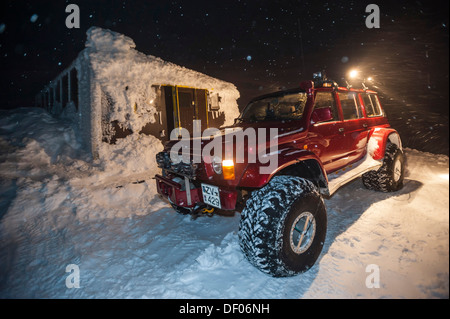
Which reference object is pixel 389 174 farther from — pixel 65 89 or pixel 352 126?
pixel 65 89

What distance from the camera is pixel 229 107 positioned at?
10.3 m

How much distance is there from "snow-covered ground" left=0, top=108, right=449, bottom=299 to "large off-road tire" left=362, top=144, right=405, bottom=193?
17cm

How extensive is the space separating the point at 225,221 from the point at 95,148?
459cm

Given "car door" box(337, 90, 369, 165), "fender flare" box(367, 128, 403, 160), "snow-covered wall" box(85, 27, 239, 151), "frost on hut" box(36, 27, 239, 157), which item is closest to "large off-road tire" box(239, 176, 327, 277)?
"car door" box(337, 90, 369, 165)

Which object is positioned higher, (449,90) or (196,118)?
(196,118)

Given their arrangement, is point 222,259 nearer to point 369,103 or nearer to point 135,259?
point 135,259

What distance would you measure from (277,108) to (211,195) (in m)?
1.83

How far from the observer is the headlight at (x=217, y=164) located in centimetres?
247

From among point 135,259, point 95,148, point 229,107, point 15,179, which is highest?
point 229,107

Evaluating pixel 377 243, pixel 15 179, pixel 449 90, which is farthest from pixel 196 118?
pixel 449 90

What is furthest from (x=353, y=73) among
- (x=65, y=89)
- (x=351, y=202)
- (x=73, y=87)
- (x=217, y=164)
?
(x=65, y=89)

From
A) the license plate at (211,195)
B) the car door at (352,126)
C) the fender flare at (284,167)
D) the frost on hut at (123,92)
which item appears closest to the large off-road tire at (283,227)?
the fender flare at (284,167)

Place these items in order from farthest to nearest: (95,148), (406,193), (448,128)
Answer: (95,148)
(406,193)
(448,128)

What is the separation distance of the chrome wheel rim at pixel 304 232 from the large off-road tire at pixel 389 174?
2.67 metres
